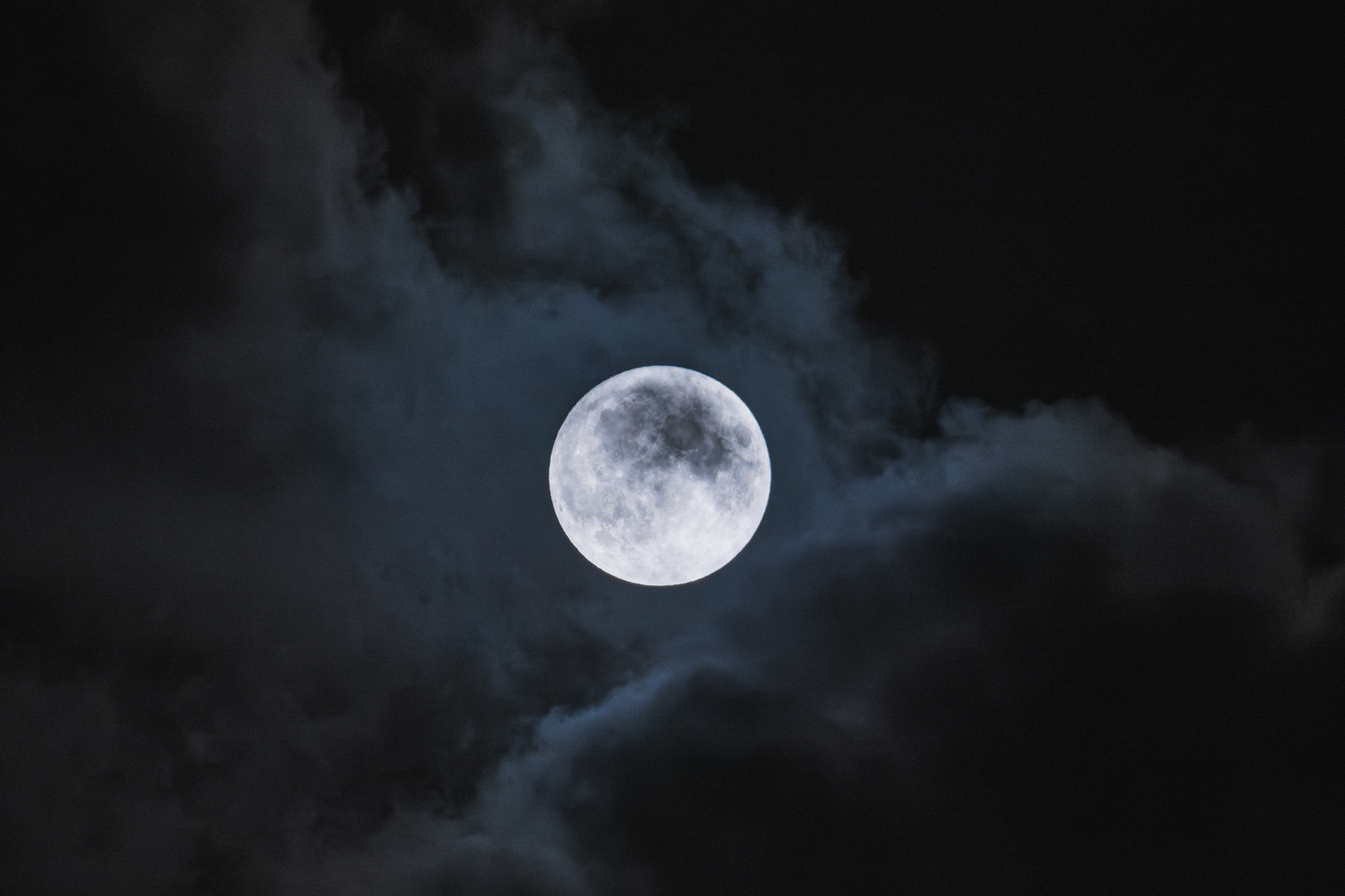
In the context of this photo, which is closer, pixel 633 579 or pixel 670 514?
pixel 670 514

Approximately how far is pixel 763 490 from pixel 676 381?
3070mm

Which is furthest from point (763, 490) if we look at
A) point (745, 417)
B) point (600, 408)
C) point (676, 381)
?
point (600, 408)

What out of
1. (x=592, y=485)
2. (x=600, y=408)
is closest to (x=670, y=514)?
(x=592, y=485)

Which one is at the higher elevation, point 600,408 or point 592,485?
point 600,408

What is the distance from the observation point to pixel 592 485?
13164 millimetres

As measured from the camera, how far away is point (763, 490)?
1392cm

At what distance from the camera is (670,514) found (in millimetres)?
12703

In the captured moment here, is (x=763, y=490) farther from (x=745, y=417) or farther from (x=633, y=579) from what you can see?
(x=633, y=579)

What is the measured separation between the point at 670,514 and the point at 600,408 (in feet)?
8.86

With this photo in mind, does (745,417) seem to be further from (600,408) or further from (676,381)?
(600,408)

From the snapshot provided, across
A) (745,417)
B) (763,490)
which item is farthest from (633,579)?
(745,417)

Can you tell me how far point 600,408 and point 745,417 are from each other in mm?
3134

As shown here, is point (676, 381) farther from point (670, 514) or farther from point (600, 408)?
point (670, 514)

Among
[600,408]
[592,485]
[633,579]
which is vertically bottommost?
[633,579]
